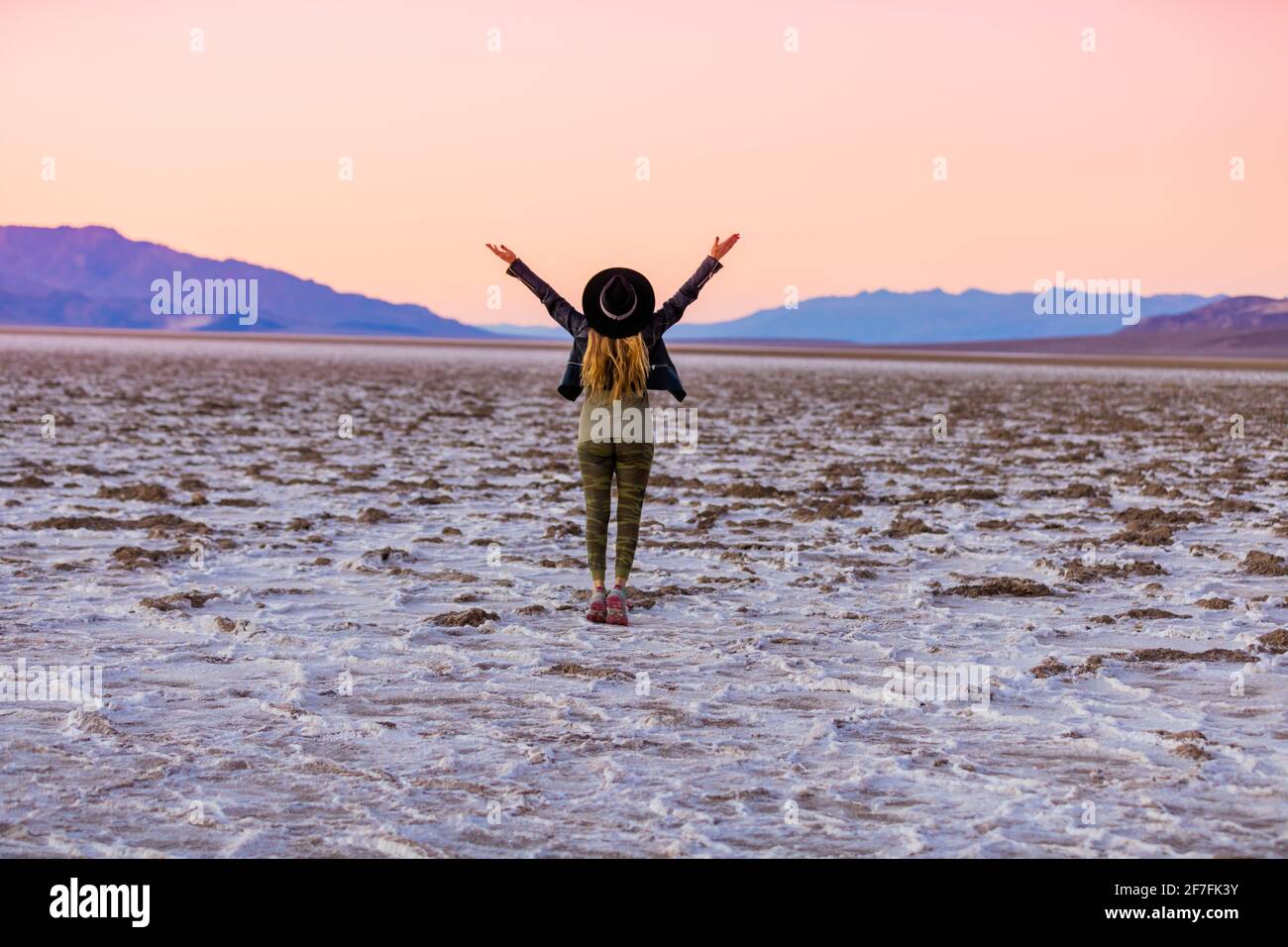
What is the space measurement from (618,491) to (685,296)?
3.70 feet

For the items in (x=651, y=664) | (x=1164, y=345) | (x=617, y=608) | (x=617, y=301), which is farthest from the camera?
(x=1164, y=345)

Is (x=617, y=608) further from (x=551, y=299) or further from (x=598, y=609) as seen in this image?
(x=551, y=299)

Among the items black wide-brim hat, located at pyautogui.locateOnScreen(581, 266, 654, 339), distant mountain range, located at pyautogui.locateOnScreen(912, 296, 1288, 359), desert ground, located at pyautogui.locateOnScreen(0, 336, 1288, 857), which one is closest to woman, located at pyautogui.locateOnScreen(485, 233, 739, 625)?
black wide-brim hat, located at pyautogui.locateOnScreen(581, 266, 654, 339)

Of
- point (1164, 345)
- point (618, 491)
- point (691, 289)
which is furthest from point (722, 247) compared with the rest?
point (1164, 345)

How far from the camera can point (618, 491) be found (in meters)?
7.59

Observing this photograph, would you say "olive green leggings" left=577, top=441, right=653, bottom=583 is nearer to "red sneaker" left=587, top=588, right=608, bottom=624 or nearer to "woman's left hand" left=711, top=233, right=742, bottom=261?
"red sneaker" left=587, top=588, right=608, bottom=624

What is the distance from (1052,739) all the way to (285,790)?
9.21 feet

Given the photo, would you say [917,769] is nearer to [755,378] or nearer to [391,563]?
[391,563]

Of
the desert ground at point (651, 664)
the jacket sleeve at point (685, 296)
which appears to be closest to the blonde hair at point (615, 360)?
the jacket sleeve at point (685, 296)

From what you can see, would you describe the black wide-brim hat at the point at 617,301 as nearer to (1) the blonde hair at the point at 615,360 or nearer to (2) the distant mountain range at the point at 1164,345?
(1) the blonde hair at the point at 615,360

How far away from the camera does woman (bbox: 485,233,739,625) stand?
7082mm

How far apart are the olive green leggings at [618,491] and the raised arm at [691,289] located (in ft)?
2.14

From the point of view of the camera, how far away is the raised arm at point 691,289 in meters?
7.15
